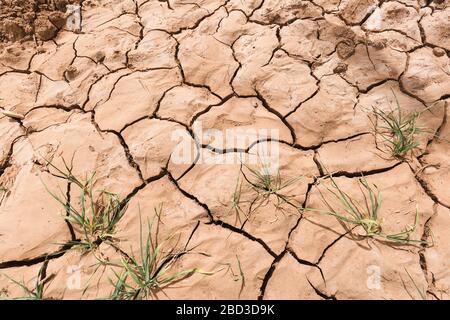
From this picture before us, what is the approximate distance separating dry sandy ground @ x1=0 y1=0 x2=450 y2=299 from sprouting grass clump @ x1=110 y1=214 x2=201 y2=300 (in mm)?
37

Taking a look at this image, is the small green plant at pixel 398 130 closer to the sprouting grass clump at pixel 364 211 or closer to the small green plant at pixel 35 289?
the sprouting grass clump at pixel 364 211

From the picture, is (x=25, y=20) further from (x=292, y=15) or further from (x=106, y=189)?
(x=292, y=15)

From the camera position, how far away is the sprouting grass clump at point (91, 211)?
1634mm

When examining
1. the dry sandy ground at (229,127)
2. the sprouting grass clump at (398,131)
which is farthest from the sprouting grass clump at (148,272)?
the sprouting grass clump at (398,131)

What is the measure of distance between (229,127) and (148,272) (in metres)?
0.88

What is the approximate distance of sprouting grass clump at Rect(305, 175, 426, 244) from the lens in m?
1.57

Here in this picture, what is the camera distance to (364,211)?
165 centimetres

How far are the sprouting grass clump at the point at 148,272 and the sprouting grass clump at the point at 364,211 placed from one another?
0.69 meters

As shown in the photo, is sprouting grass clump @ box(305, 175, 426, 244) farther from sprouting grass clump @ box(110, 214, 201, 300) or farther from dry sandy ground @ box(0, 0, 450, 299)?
sprouting grass clump @ box(110, 214, 201, 300)

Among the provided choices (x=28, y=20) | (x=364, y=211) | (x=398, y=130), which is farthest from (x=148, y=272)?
(x=28, y=20)
